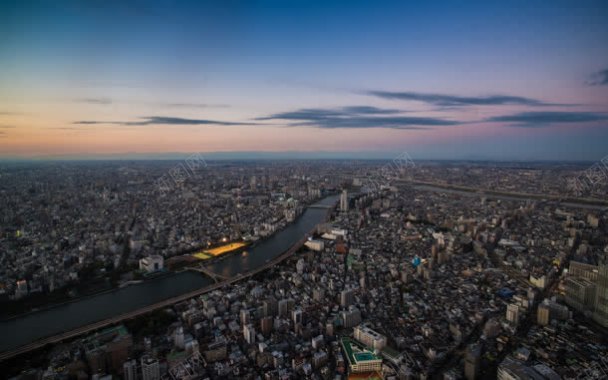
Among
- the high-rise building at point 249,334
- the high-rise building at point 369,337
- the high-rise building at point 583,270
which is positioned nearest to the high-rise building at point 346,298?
the high-rise building at point 369,337

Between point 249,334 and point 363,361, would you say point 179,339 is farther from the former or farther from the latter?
point 363,361

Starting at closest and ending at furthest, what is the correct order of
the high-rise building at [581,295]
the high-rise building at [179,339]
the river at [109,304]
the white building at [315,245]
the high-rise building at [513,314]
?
1. the high-rise building at [179,339]
2. the high-rise building at [513,314]
3. the river at [109,304]
4. the high-rise building at [581,295]
5. the white building at [315,245]

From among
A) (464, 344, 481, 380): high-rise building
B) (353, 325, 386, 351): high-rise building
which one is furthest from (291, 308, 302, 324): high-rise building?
(464, 344, 481, 380): high-rise building

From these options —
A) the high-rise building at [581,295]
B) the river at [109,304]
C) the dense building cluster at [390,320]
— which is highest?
the high-rise building at [581,295]

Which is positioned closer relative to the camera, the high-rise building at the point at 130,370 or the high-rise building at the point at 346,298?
the high-rise building at the point at 130,370

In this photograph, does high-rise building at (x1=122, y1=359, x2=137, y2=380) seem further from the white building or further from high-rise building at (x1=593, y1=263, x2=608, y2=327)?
high-rise building at (x1=593, y1=263, x2=608, y2=327)

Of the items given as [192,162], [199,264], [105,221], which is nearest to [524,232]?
[199,264]

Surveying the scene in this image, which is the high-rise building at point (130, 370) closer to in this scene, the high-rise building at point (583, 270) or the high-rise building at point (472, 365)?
the high-rise building at point (472, 365)

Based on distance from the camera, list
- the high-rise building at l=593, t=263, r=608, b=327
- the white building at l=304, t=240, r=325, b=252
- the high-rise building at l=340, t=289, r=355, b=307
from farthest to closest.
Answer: the white building at l=304, t=240, r=325, b=252
the high-rise building at l=340, t=289, r=355, b=307
the high-rise building at l=593, t=263, r=608, b=327

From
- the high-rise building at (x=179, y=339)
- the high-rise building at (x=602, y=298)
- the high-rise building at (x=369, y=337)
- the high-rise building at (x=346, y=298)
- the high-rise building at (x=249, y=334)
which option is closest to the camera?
the high-rise building at (x=369, y=337)
